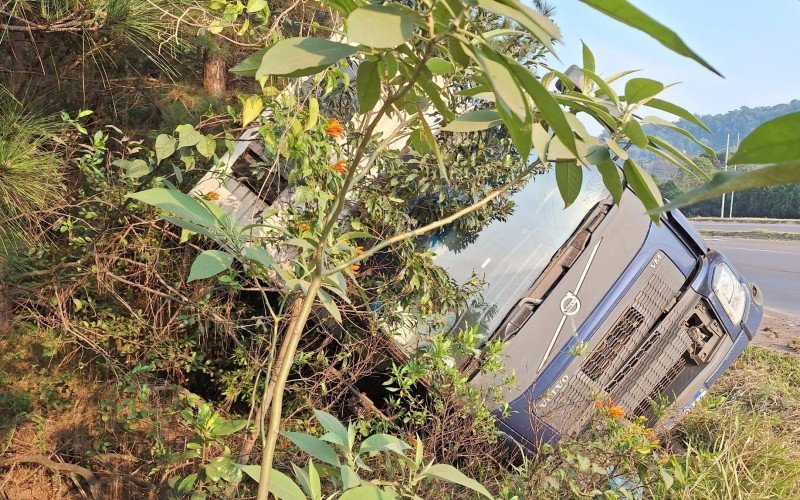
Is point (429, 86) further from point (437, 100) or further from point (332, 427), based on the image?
point (332, 427)

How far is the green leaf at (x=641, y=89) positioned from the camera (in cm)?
69

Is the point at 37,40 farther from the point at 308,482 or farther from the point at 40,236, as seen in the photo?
the point at 308,482

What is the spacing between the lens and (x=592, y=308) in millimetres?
3545

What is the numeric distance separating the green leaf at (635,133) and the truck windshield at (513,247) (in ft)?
8.76

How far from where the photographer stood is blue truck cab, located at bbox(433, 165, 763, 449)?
132 inches

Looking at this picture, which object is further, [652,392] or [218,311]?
[652,392]

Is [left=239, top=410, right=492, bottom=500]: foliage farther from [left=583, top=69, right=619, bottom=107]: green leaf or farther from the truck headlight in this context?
the truck headlight

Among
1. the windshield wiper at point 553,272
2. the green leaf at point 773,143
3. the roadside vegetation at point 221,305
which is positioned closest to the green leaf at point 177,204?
the green leaf at point 773,143

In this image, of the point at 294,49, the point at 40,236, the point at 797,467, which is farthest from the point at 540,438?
the point at 294,49

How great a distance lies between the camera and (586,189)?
3.96 metres

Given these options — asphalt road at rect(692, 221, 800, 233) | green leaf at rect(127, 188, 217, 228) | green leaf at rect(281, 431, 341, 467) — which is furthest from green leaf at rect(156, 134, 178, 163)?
asphalt road at rect(692, 221, 800, 233)

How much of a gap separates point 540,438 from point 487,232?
4.00 ft

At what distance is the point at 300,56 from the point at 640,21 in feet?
0.85

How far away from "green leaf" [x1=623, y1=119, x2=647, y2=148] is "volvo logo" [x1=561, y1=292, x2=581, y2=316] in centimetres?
292
